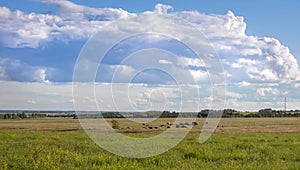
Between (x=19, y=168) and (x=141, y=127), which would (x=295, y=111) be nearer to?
(x=141, y=127)

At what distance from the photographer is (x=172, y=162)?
17578 mm

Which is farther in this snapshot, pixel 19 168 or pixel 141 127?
pixel 141 127

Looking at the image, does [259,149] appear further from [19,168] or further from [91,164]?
[19,168]

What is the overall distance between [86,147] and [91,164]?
24.9 feet

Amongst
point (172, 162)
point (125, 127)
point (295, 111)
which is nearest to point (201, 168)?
point (172, 162)

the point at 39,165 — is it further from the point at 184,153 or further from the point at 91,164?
the point at 184,153

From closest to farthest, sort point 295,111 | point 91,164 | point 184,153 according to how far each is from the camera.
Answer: point 91,164 → point 184,153 → point 295,111

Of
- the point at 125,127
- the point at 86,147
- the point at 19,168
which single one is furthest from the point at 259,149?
the point at 125,127

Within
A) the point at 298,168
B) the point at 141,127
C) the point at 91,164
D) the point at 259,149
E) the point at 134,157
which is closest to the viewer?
the point at 298,168

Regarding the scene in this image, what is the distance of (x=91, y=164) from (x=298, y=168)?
7401 mm

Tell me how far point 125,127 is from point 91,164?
3898cm

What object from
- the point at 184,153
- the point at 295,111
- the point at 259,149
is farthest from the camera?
the point at 295,111

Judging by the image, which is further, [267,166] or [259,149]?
[259,149]

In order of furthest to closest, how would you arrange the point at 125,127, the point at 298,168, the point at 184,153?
1. the point at 125,127
2. the point at 184,153
3. the point at 298,168
